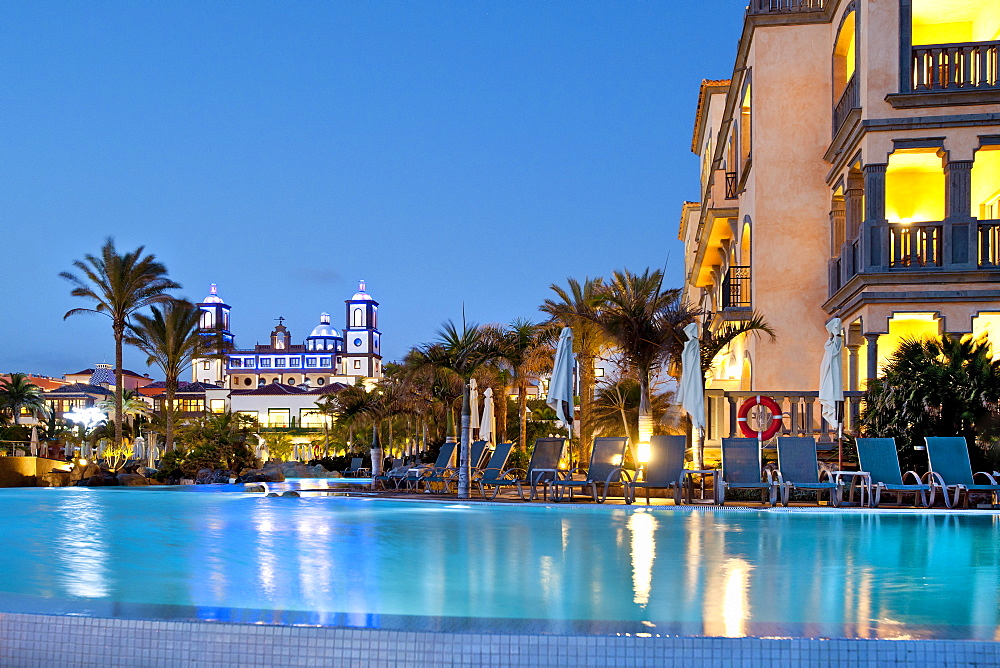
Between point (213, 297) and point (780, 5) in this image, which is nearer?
point (780, 5)

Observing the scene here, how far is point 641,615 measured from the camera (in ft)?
17.0

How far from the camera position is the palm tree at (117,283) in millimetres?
33875

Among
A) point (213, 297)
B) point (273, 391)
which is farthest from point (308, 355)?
point (273, 391)

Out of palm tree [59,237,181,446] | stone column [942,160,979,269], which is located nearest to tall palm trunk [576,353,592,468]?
stone column [942,160,979,269]

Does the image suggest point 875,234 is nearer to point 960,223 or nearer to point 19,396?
point 960,223

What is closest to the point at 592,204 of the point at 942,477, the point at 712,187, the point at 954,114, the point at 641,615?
the point at 712,187

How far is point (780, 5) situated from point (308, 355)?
149 m

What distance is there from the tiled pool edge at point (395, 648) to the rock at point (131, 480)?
22.4 metres

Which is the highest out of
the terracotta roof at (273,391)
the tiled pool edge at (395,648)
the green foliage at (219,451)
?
the tiled pool edge at (395,648)

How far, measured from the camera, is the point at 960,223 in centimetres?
1697

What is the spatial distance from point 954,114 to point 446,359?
9.69 meters

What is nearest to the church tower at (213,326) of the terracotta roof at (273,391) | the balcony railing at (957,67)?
the terracotta roof at (273,391)

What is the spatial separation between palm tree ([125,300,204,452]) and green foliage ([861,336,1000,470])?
2824 centimetres

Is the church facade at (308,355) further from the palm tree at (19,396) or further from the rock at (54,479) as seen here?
the rock at (54,479)
